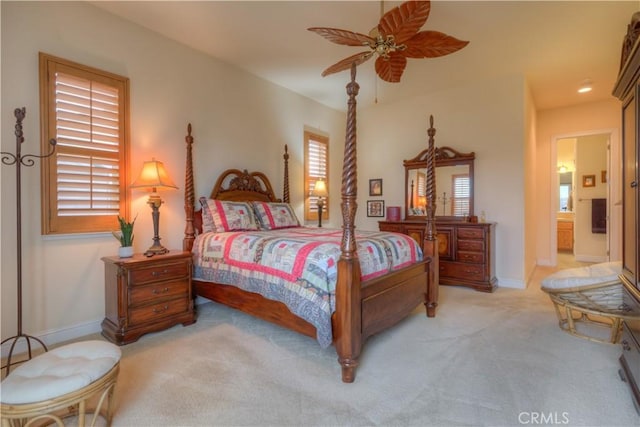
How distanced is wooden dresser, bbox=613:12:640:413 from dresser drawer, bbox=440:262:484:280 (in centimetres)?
202

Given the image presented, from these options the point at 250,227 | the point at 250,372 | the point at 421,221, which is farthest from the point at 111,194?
the point at 421,221

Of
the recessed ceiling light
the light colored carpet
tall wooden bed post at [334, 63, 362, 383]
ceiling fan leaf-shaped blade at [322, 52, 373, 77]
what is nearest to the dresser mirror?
the recessed ceiling light

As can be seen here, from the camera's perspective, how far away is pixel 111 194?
291 cm

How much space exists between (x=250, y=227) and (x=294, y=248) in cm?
126

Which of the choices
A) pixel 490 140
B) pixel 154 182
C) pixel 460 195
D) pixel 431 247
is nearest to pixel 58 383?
pixel 154 182

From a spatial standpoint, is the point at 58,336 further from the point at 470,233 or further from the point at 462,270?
the point at 470,233

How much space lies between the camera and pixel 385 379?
2014mm

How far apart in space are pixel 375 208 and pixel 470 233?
1.90 metres

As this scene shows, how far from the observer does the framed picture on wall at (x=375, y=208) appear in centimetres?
568

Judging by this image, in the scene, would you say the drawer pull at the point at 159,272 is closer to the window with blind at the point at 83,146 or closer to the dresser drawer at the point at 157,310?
the dresser drawer at the point at 157,310

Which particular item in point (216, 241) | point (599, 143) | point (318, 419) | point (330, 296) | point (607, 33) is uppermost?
point (607, 33)

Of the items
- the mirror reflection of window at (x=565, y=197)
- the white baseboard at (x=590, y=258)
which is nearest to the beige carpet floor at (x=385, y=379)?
the white baseboard at (x=590, y=258)

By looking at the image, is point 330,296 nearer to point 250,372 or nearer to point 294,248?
point 294,248

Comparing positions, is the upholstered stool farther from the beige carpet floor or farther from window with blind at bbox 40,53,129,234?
window with blind at bbox 40,53,129,234
